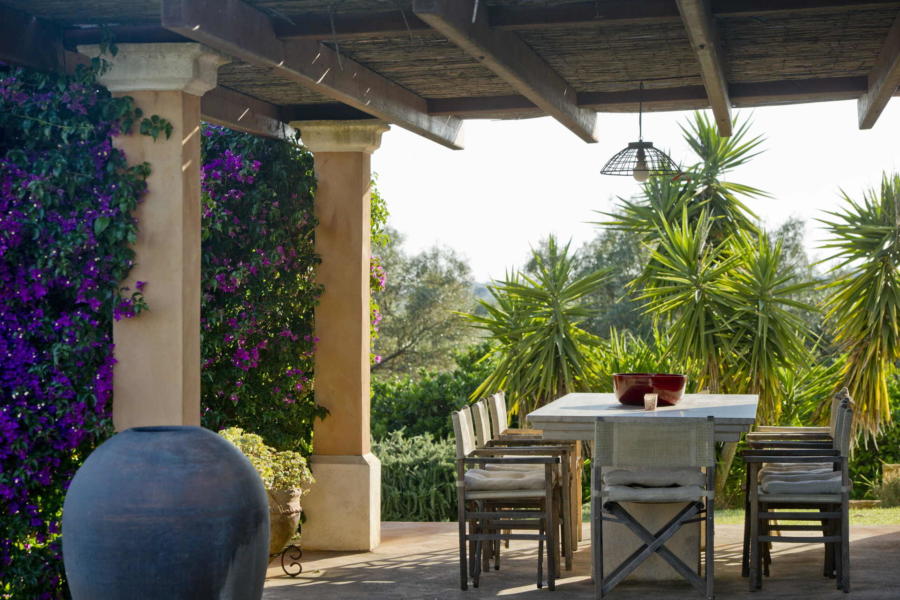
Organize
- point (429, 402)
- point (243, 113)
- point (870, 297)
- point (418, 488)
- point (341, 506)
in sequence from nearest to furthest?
point (243, 113) < point (341, 506) < point (870, 297) < point (418, 488) < point (429, 402)

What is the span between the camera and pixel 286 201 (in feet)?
23.9

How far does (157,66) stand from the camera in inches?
212

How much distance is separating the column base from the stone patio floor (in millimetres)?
114

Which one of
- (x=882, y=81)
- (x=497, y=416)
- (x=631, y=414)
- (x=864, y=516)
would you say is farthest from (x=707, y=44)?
(x=864, y=516)

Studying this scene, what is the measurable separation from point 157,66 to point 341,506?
3.15 metres

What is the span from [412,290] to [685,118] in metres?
13.6

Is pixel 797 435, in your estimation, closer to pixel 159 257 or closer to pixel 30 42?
pixel 159 257

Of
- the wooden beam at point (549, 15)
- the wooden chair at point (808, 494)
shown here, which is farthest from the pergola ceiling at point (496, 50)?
the wooden chair at point (808, 494)

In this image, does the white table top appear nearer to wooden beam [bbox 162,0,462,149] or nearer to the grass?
wooden beam [bbox 162,0,462,149]

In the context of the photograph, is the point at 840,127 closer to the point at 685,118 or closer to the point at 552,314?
the point at 685,118

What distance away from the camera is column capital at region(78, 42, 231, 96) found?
5.34m

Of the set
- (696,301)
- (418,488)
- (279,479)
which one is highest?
(696,301)

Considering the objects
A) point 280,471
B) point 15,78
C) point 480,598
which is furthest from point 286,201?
point 480,598

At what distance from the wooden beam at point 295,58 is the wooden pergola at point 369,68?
10 mm
